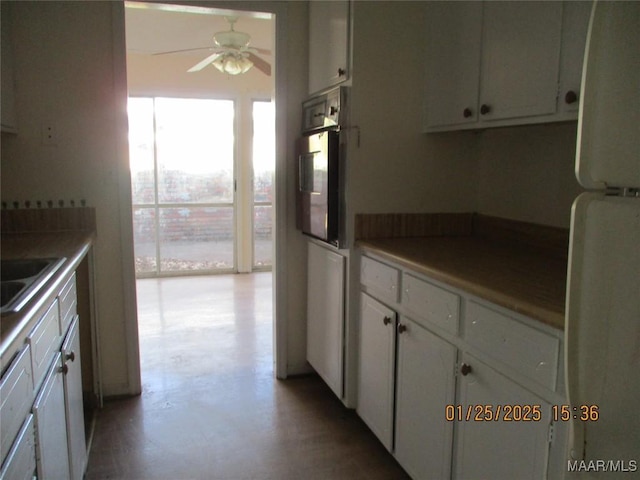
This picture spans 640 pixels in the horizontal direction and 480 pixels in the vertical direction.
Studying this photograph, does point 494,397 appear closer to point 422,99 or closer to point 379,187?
point 379,187

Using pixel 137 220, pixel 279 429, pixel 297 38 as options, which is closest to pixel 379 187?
pixel 297 38

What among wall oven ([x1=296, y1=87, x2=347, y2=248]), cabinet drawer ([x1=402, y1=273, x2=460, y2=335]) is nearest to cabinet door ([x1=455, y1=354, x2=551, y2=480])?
cabinet drawer ([x1=402, y1=273, x2=460, y2=335])

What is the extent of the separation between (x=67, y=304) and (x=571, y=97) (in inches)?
70.4

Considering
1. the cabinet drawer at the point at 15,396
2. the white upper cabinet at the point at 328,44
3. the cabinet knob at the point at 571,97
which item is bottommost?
the cabinet drawer at the point at 15,396

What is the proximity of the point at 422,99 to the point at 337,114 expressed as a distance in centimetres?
43

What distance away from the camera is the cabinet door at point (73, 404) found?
165 centimetres

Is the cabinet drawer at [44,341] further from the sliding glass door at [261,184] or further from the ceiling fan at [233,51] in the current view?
the sliding glass door at [261,184]

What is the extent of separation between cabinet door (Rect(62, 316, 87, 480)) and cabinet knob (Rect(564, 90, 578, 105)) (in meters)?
1.79

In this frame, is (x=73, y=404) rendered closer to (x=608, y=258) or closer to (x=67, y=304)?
(x=67, y=304)

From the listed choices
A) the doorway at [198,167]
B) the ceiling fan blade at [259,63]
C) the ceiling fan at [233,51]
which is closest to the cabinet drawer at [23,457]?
the ceiling fan at [233,51]

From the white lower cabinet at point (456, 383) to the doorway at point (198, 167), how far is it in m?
3.70

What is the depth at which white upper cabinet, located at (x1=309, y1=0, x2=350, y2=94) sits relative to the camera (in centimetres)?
232

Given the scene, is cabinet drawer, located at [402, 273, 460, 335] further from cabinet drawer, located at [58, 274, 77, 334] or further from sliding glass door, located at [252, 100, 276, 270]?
sliding glass door, located at [252, 100, 276, 270]

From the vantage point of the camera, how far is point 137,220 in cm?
577
